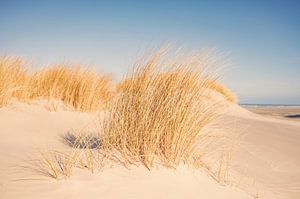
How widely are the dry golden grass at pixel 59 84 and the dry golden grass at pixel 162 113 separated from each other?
9.76ft

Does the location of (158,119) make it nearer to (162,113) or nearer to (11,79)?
(162,113)

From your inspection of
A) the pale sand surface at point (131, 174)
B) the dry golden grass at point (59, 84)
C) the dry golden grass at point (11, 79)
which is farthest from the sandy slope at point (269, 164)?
the dry golden grass at point (11, 79)

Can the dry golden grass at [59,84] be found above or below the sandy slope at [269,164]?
above

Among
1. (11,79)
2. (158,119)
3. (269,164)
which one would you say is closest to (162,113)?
(158,119)

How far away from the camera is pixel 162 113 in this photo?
8.58 ft

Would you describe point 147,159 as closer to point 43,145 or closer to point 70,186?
point 70,186

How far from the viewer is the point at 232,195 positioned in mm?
2492

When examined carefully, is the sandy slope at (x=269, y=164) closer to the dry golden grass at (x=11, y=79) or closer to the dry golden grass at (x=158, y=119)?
the dry golden grass at (x=158, y=119)

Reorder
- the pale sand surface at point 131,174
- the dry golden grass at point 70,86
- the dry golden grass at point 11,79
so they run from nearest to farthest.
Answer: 1. the pale sand surface at point 131,174
2. the dry golden grass at point 11,79
3. the dry golden grass at point 70,86

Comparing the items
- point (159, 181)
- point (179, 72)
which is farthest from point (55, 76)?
point (159, 181)

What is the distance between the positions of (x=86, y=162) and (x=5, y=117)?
100 inches

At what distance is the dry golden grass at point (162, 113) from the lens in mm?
2566

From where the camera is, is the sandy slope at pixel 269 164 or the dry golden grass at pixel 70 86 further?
the dry golden grass at pixel 70 86

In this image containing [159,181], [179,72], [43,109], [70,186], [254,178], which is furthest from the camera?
[43,109]
